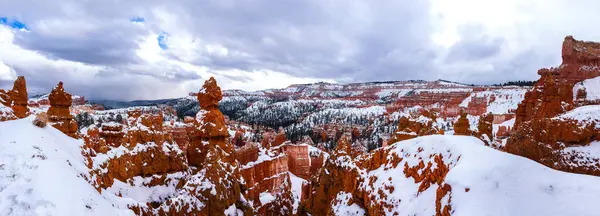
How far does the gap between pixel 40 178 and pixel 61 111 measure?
10.8 metres

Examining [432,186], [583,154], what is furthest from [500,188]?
[583,154]

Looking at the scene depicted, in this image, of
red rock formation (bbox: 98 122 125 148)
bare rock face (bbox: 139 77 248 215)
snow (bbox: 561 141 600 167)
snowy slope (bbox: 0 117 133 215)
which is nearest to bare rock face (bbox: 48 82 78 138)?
red rock formation (bbox: 98 122 125 148)

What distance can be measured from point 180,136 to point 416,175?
41.9m

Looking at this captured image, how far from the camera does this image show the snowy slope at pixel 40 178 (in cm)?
697

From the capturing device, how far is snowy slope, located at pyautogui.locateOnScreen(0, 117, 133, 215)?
22.9ft

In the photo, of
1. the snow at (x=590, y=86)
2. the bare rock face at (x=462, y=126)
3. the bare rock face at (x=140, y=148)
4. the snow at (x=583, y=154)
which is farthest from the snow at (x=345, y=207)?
the snow at (x=590, y=86)

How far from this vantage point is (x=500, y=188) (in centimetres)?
852

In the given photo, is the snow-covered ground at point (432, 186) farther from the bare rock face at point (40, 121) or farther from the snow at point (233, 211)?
the snow at point (233, 211)

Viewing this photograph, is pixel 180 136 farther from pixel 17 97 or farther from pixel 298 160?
pixel 17 97

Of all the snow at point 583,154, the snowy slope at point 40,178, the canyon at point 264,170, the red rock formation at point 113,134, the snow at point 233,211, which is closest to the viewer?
the snowy slope at point 40,178

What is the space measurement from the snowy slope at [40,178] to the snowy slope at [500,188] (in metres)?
9.14

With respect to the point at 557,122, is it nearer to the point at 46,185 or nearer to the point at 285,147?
the point at 46,185

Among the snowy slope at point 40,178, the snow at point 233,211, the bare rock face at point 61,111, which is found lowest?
the snow at point 233,211

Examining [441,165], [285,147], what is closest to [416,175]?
[441,165]
